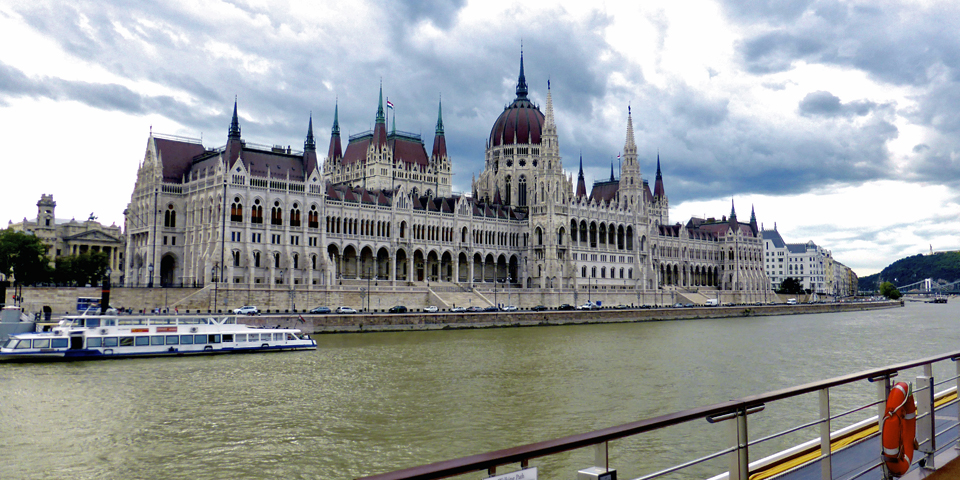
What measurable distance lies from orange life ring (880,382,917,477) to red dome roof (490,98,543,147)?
110m

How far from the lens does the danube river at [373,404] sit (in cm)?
1816

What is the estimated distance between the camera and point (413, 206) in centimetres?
9094

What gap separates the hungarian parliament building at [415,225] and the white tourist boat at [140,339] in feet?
70.3

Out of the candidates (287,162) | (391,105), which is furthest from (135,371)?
(391,105)

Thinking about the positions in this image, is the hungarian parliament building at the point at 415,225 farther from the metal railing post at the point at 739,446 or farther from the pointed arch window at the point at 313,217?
the metal railing post at the point at 739,446

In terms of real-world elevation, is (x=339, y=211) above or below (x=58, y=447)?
above

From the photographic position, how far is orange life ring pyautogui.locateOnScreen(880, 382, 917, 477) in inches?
251

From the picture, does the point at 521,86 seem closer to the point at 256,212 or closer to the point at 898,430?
the point at 256,212

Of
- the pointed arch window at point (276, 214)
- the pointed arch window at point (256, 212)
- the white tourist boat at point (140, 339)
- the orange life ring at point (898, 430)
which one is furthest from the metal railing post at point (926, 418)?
the pointed arch window at point (276, 214)

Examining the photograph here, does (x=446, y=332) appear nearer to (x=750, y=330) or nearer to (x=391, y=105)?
Result: (x=750, y=330)

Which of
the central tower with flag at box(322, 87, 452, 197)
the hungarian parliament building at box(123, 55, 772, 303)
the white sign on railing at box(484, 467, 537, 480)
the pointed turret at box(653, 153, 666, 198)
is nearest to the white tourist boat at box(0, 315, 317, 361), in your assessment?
the hungarian parliament building at box(123, 55, 772, 303)

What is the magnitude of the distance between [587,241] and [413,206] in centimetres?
2845

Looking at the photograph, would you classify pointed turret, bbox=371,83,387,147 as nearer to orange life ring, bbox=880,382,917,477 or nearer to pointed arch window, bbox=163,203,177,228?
pointed arch window, bbox=163,203,177,228

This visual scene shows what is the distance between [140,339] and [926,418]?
40434 millimetres
